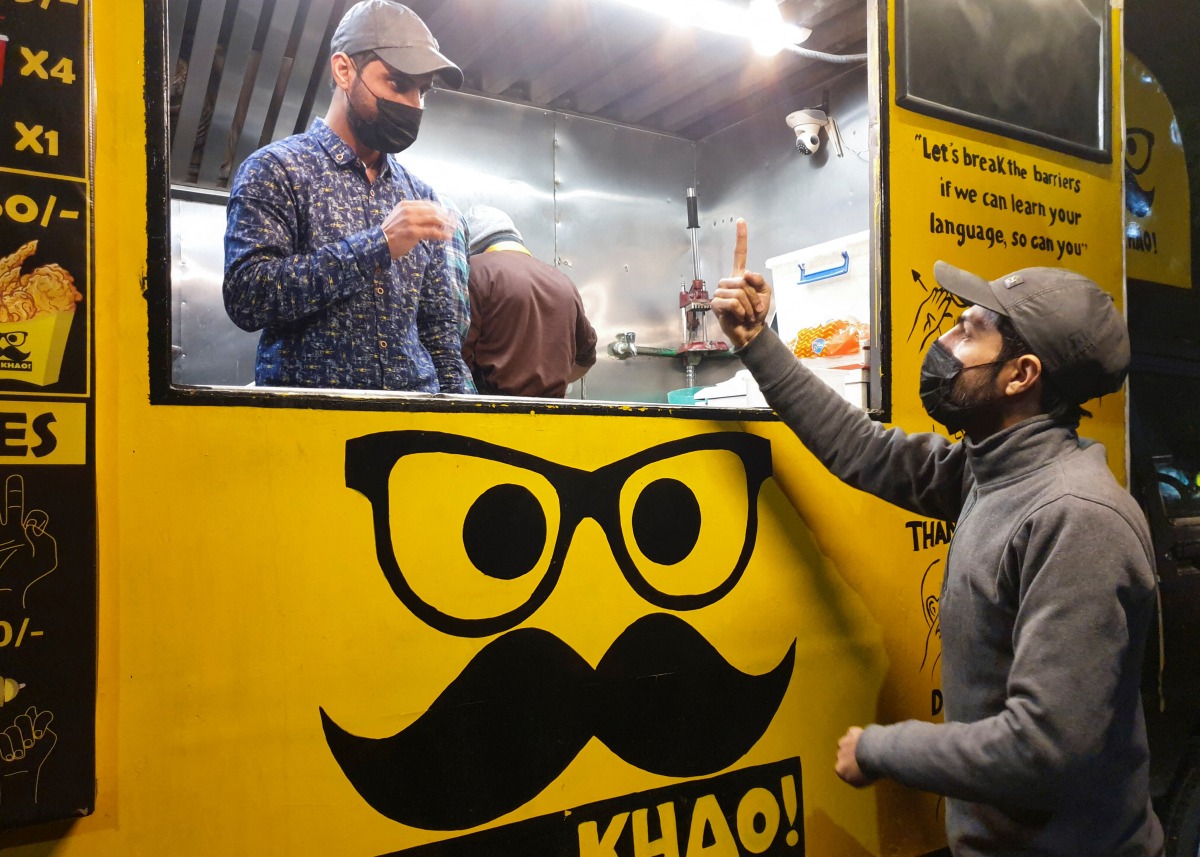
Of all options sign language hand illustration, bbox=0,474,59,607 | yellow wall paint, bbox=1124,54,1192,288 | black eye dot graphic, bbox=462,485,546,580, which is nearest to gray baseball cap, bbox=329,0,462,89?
black eye dot graphic, bbox=462,485,546,580

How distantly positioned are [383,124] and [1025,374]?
1532 millimetres

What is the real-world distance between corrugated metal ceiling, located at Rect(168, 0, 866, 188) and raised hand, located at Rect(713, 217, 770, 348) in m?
1.84

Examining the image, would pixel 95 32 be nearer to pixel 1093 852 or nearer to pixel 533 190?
pixel 1093 852

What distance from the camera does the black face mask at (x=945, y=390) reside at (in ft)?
5.88

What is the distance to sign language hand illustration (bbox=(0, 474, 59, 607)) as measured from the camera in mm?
1284

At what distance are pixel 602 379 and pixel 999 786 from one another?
3.63 meters

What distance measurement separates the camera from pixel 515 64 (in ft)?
13.9

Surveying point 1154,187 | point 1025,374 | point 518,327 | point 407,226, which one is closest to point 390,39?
point 407,226

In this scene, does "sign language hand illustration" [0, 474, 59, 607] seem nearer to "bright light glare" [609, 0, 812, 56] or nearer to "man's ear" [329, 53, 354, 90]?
"man's ear" [329, 53, 354, 90]

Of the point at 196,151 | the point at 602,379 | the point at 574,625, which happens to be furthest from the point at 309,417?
the point at 602,379

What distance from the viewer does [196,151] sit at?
376cm

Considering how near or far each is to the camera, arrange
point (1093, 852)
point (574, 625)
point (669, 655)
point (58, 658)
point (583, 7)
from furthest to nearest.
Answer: point (583, 7) < point (669, 655) < point (574, 625) < point (1093, 852) < point (58, 658)

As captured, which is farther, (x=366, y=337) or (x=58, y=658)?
(x=366, y=337)

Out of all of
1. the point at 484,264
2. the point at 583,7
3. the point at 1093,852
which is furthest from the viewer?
the point at 583,7
